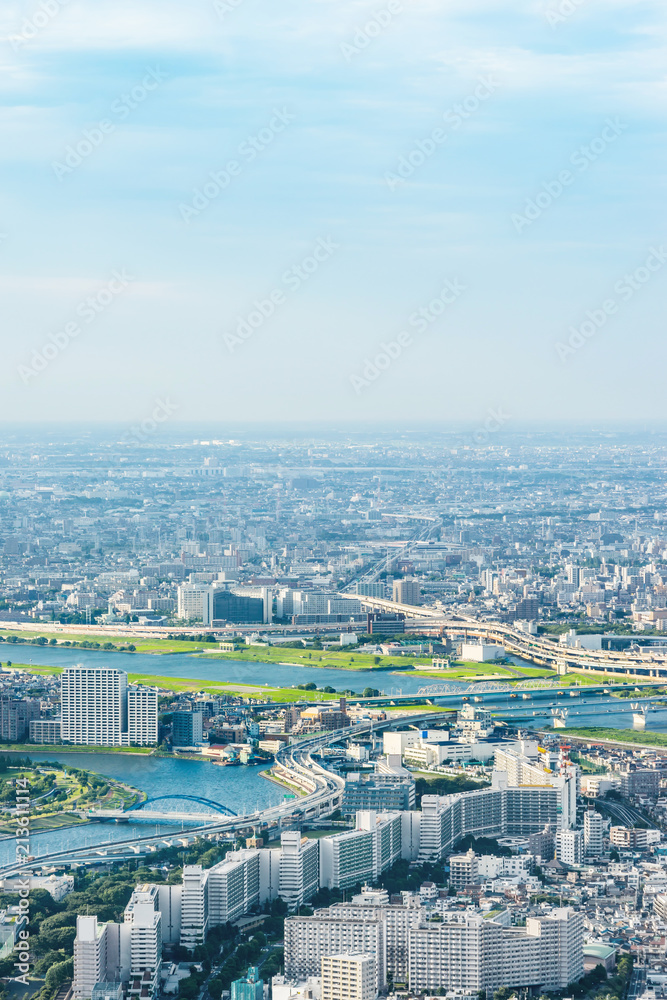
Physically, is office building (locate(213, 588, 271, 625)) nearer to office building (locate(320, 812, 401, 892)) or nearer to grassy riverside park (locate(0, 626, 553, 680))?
grassy riverside park (locate(0, 626, 553, 680))

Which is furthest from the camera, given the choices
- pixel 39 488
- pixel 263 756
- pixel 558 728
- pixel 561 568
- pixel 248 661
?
pixel 39 488

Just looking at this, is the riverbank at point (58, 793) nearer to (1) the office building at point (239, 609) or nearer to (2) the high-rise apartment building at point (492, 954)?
(2) the high-rise apartment building at point (492, 954)

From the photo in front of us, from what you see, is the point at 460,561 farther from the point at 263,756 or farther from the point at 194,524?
the point at 263,756

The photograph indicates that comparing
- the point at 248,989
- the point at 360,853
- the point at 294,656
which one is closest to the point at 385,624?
the point at 294,656

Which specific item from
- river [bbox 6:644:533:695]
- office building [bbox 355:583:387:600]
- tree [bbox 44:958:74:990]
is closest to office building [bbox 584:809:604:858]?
tree [bbox 44:958:74:990]

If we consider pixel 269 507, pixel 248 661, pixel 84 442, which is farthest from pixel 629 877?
pixel 84 442
